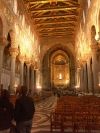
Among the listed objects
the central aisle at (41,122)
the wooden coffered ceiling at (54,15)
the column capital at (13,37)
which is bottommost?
the central aisle at (41,122)

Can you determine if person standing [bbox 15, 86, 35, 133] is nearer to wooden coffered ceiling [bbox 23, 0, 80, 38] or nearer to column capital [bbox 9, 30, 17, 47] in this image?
column capital [bbox 9, 30, 17, 47]

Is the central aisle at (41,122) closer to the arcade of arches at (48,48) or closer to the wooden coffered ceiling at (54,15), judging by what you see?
the arcade of arches at (48,48)

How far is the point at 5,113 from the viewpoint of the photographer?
388cm

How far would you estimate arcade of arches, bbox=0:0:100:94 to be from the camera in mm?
19969

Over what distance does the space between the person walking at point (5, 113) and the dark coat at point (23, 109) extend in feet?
1.20

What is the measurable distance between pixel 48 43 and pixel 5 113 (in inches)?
1665

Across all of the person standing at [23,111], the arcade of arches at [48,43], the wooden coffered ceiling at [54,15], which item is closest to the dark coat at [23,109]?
the person standing at [23,111]

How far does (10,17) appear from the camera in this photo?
20391 millimetres

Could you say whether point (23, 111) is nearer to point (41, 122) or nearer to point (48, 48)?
point (41, 122)

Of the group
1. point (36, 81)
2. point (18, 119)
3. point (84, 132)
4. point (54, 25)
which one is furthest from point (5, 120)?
point (36, 81)

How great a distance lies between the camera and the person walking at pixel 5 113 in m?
3.80

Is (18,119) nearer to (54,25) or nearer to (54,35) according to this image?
(54,25)

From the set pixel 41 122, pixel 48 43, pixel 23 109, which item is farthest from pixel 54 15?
pixel 23 109

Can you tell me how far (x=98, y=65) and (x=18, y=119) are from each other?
1661 cm
